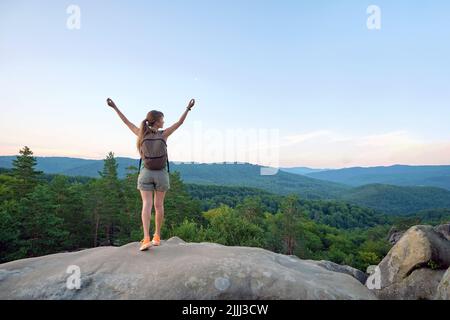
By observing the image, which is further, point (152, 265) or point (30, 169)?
point (30, 169)

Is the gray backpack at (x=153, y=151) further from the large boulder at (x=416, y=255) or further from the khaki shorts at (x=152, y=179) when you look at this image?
the large boulder at (x=416, y=255)

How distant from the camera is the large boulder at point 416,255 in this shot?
41.1 feet

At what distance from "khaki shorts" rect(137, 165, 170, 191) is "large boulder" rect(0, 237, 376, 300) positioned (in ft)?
6.05

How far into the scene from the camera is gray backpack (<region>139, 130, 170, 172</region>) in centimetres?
766

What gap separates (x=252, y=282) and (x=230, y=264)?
0.73 meters

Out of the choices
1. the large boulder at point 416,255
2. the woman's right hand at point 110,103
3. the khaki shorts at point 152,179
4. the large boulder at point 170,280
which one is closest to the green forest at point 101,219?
the large boulder at point 416,255

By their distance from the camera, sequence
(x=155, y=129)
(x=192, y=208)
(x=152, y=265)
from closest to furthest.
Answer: (x=152, y=265), (x=155, y=129), (x=192, y=208)

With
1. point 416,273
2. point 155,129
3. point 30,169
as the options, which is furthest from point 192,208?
point 155,129

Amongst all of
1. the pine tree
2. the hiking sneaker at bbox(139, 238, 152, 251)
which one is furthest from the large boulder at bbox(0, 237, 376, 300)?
the pine tree

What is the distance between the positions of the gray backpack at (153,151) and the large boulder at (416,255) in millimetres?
11699
